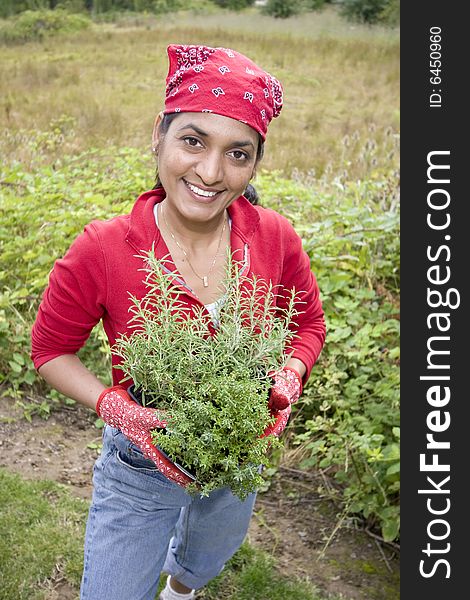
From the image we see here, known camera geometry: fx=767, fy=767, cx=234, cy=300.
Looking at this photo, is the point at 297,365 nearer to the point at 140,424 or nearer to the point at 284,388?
the point at 284,388

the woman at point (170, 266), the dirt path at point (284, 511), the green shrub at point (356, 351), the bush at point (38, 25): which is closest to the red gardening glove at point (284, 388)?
the woman at point (170, 266)

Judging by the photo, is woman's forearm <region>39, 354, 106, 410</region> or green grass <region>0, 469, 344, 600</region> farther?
green grass <region>0, 469, 344, 600</region>

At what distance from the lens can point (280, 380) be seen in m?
1.92

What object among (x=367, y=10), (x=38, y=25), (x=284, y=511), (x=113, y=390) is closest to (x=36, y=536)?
(x=284, y=511)

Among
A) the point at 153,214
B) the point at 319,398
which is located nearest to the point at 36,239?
the point at 319,398

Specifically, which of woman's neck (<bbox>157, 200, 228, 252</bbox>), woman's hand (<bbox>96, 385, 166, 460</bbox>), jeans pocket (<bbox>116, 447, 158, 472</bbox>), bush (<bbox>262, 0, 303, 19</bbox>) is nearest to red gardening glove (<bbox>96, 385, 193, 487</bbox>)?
woman's hand (<bbox>96, 385, 166, 460</bbox>)

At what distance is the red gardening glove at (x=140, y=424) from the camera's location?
1698 mm

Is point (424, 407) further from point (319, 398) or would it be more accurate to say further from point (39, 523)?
point (39, 523)

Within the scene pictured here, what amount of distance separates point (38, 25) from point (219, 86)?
9.90 m

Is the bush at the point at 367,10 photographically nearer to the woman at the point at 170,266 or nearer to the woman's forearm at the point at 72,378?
the woman at the point at 170,266

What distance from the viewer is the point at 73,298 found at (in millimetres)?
1855

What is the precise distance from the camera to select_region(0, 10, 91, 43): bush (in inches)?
408

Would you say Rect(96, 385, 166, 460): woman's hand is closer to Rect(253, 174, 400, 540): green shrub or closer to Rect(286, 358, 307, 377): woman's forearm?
Rect(286, 358, 307, 377): woman's forearm

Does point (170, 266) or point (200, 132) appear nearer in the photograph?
point (200, 132)
